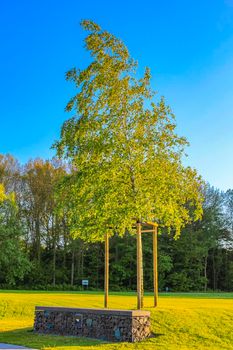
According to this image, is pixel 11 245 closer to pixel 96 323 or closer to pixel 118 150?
pixel 118 150

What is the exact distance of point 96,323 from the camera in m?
13.8

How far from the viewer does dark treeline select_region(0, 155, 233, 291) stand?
51.1 metres

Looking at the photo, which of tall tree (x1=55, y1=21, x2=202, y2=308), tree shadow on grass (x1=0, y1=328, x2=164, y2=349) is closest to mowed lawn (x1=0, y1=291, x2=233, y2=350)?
tree shadow on grass (x1=0, y1=328, x2=164, y2=349)

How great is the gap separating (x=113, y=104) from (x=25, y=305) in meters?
10.7

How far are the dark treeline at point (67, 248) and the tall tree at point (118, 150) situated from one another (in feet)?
108

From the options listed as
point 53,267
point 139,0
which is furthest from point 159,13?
point 53,267

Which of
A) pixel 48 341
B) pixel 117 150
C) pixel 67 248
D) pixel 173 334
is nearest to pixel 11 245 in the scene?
pixel 67 248

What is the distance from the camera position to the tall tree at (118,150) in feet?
54.4

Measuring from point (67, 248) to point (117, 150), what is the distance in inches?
1495

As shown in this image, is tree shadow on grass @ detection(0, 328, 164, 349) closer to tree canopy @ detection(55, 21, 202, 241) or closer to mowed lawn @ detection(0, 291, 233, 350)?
mowed lawn @ detection(0, 291, 233, 350)

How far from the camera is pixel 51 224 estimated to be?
53000 millimetres

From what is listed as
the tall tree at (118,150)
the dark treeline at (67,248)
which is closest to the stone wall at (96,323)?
the tall tree at (118,150)

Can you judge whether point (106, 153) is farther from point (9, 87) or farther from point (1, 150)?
point (1, 150)

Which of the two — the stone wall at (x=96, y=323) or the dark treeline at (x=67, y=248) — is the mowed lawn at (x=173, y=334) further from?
the dark treeline at (x=67, y=248)
